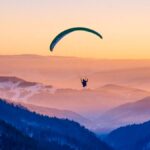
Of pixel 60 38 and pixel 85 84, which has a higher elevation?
pixel 60 38

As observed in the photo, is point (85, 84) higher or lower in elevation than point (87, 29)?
lower

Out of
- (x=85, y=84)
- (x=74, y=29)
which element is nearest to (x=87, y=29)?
(x=74, y=29)

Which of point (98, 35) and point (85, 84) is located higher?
point (98, 35)

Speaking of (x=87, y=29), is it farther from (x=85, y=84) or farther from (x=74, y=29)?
(x=85, y=84)
